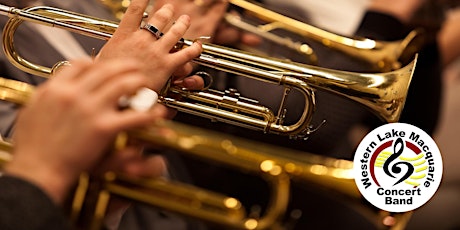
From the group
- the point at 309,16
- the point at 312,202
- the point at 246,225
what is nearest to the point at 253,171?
the point at 246,225

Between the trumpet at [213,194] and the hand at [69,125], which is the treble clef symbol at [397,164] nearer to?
the trumpet at [213,194]

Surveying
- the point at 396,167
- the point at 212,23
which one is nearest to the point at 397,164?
the point at 396,167

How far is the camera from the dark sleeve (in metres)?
0.50

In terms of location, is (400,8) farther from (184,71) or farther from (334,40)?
(184,71)

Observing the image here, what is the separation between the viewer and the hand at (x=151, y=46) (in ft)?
2.28

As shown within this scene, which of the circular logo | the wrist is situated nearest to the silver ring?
the wrist

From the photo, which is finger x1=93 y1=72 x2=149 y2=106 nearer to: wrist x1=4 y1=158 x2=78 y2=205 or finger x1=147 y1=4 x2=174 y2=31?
wrist x1=4 y1=158 x2=78 y2=205

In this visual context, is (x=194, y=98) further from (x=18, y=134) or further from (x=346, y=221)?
(x=346, y=221)

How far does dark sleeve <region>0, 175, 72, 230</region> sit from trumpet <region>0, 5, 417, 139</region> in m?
0.27

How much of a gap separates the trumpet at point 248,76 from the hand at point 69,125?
231 millimetres

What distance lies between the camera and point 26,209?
50 centimetres

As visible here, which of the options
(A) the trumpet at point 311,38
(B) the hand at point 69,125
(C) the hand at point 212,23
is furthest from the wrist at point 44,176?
(A) the trumpet at point 311,38

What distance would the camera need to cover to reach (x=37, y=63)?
2.76ft

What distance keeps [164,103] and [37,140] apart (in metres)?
0.27
